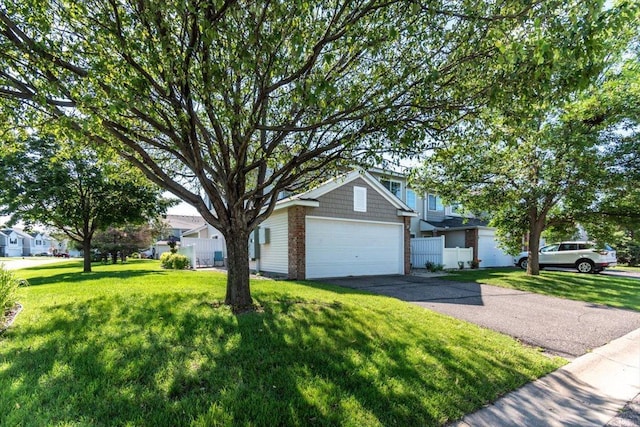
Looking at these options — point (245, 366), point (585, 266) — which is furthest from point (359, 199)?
point (585, 266)

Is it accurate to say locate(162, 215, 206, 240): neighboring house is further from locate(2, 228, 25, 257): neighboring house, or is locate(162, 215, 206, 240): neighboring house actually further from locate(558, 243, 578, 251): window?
locate(2, 228, 25, 257): neighboring house

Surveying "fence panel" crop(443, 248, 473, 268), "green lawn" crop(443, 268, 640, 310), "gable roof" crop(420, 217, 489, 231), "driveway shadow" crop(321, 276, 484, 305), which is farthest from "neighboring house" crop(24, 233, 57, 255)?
"green lawn" crop(443, 268, 640, 310)

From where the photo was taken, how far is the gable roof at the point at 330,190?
11812mm

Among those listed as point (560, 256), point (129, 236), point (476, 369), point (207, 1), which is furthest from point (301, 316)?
point (129, 236)

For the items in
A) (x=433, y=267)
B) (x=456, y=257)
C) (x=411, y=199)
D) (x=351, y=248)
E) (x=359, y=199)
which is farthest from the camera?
(x=411, y=199)

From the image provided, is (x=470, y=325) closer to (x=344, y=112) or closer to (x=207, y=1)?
(x=344, y=112)

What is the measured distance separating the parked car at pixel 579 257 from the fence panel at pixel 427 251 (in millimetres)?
4558

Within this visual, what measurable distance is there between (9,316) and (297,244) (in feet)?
25.6

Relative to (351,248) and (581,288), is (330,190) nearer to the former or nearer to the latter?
(351,248)

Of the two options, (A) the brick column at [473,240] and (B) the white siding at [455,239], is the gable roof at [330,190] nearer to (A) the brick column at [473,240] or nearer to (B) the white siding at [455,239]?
(A) the brick column at [473,240]

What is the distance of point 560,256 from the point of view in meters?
17.9

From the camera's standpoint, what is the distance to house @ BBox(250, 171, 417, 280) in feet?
A: 39.4

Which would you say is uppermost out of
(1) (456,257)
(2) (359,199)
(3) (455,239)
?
(2) (359,199)

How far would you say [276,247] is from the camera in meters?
13.2
